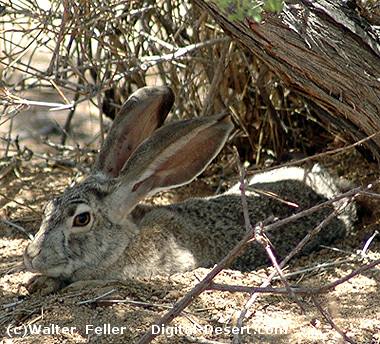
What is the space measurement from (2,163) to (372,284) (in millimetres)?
3037

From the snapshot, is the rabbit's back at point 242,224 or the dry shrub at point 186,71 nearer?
the rabbit's back at point 242,224

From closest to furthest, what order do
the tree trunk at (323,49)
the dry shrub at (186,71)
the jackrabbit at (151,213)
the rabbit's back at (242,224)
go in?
the tree trunk at (323,49) → the jackrabbit at (151,213) → the rabbit's back at (242,224) → the dry shrub at (186,71)

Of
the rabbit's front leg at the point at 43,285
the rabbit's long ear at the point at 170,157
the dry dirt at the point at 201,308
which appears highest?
the rabbit's long ear at the point at 170,157

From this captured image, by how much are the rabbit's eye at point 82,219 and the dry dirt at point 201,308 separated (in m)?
0.35

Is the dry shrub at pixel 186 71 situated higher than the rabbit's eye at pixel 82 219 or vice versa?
the dry shrub at pixel 186 71

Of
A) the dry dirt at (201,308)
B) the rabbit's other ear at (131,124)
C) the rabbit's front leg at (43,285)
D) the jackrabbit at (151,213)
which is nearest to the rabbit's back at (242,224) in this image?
the jackrabbit at (151,213)

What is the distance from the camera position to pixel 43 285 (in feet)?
15.3

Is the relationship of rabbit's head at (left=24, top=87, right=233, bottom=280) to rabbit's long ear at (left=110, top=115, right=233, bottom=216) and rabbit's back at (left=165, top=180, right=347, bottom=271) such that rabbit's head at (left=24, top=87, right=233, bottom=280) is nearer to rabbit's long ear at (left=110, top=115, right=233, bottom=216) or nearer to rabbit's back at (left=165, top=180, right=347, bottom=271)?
rabbit's long ear at (left=110, top=115, right=233, bottom=216)

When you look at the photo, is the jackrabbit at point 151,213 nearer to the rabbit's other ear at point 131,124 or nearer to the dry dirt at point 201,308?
the rabbit's other ear at point 131,124

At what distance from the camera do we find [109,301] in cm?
424

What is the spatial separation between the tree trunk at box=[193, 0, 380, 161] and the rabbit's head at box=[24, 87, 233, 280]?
49 centimetres

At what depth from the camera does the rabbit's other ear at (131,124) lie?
203 inches

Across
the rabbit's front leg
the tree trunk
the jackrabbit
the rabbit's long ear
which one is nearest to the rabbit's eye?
the jackrabbit

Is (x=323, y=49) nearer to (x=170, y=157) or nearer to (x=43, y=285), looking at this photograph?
(x=170, y=157)
